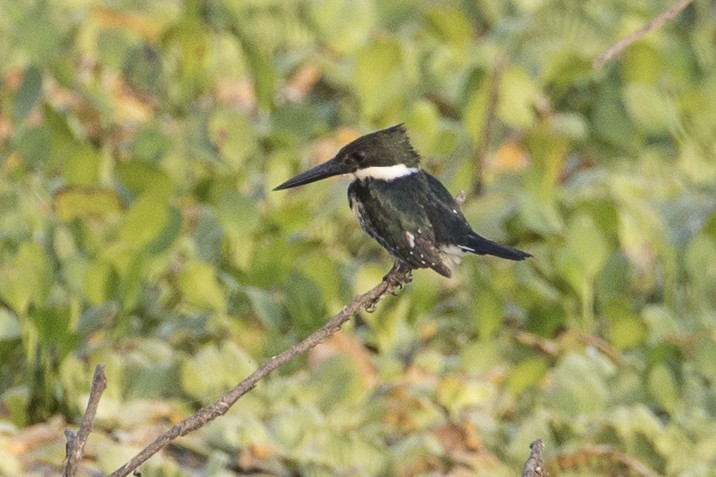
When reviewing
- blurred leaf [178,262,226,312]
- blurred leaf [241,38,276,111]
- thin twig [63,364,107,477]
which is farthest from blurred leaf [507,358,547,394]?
thin twig [63,364,107,477]

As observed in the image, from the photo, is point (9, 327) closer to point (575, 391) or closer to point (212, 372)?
point (212, 372)

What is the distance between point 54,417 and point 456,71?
2.82 m

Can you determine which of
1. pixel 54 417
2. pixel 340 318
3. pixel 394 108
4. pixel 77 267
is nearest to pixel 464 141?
pixel 394 108

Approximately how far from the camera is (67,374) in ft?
15.8

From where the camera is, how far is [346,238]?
19.5 feet

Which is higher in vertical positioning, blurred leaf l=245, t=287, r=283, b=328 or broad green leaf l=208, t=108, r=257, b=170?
broad green leaf l=208, t=108, r=257, b=170

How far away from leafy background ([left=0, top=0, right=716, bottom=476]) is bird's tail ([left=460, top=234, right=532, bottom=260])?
0.69 metres

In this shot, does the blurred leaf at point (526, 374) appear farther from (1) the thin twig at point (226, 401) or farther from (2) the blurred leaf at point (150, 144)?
(1) the thin twig at point (226, 401)

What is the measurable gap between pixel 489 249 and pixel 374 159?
34cm

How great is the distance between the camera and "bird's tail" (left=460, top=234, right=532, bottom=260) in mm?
4004

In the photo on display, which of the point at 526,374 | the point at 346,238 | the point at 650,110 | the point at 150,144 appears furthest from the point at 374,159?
the point at 650,110

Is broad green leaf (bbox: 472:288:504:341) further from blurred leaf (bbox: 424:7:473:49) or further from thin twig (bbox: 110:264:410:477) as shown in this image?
thin twig (bbox: 110:264:410:477)

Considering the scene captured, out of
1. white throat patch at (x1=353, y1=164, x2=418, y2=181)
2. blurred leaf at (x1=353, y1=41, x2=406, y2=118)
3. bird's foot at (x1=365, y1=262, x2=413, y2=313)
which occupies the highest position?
blurred leaf at (x1=353, y1=41, x2=406, y2=118)

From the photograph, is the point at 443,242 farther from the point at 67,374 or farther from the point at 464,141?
the point at 464,141
